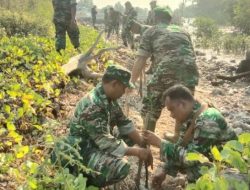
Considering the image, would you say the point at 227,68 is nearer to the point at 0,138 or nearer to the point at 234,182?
the point at 0,138

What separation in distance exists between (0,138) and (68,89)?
9.82 ft

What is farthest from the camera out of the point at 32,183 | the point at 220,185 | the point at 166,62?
the point at 166,62

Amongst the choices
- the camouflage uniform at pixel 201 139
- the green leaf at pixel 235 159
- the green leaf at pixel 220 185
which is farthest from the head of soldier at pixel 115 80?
the green leaf at pixel 220 185

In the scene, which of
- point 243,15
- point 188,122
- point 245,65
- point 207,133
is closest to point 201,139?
point 207,133

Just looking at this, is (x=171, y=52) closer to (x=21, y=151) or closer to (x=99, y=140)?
(x=99, y=140)

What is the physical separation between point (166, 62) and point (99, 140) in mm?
1625

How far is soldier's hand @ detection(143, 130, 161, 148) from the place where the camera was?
13.4ft

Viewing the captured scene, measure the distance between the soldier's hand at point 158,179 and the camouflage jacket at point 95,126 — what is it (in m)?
0.56

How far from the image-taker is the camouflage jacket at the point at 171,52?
5031mm

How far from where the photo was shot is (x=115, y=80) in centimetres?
382

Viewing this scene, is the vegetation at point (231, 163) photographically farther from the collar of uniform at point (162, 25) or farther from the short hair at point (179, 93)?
the collar of uniform at point (162, 25)

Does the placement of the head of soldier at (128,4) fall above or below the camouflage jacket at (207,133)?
above

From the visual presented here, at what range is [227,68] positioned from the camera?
1444 centimetres

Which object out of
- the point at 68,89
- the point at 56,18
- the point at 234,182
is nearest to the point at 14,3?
the point at 56,18
